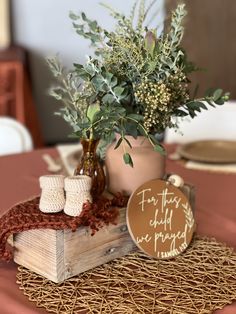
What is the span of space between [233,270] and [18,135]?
51.3 inches

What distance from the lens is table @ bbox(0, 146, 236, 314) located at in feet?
3.47

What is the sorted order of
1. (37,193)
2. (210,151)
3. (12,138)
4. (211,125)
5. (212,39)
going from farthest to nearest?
(212,39), (211,125), (12,138), (210,151), (37,193)

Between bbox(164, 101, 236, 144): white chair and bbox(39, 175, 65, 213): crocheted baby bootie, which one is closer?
bbox(39, 175, 65, 213): crocheted baby bootie

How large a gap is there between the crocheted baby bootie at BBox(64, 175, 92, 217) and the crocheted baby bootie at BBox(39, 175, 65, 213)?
0.04 ft

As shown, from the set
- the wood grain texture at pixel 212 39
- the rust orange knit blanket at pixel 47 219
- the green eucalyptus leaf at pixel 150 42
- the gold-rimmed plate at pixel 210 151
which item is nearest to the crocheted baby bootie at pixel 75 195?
the rust orange knit blanket at pixel 47 219

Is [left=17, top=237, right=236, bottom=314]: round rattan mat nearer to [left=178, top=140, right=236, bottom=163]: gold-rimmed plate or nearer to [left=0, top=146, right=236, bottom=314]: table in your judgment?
[left=0, top=146, right=236, bottom=314]: table

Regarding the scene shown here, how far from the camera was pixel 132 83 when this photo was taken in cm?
118

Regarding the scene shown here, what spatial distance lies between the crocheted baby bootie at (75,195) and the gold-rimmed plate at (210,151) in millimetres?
838

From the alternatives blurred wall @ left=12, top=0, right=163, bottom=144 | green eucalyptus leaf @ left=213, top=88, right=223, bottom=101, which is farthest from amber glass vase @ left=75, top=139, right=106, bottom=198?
blurred wall @ left=12, top=0, right=163, bottom=144

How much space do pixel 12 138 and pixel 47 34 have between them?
203 cm

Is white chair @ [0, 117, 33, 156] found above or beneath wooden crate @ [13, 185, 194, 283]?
beneath

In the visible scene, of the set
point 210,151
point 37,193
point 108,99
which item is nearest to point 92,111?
point 108,99

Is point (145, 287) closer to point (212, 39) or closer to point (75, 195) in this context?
point (75, 195)

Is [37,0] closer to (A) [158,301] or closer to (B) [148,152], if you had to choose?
(B) [148,152]
